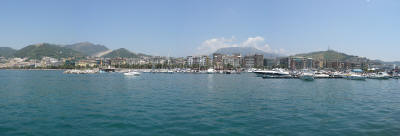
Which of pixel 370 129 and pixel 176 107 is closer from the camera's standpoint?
pixel 370 129

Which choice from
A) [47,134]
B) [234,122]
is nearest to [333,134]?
[234,122]

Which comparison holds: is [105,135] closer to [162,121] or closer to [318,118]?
[162,121]

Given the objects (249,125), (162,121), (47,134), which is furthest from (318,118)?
(47,134)

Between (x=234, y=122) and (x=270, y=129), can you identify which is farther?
(x=234, y=122)

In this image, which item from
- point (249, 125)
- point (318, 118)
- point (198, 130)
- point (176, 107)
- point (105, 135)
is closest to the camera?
point (105, 135)

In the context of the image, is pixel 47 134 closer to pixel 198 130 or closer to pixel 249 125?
pixel 198 130

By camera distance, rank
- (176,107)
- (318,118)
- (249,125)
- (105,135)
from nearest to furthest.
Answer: (105,135), (249,125), (318,118), (176,107)

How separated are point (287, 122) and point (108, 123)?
389 inches

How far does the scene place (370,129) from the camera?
1380 centimetres

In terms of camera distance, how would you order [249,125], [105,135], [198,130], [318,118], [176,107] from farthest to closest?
[176,107]
[318,118]
[249,125]
[198,130]
[105,135]

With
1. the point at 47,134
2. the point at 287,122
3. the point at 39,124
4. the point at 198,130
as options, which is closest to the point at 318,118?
the point at 287,122

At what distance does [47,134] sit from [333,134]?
523 inches

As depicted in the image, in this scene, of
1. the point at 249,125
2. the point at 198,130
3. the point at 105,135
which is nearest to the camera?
the point at 105,135

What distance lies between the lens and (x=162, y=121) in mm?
15180
